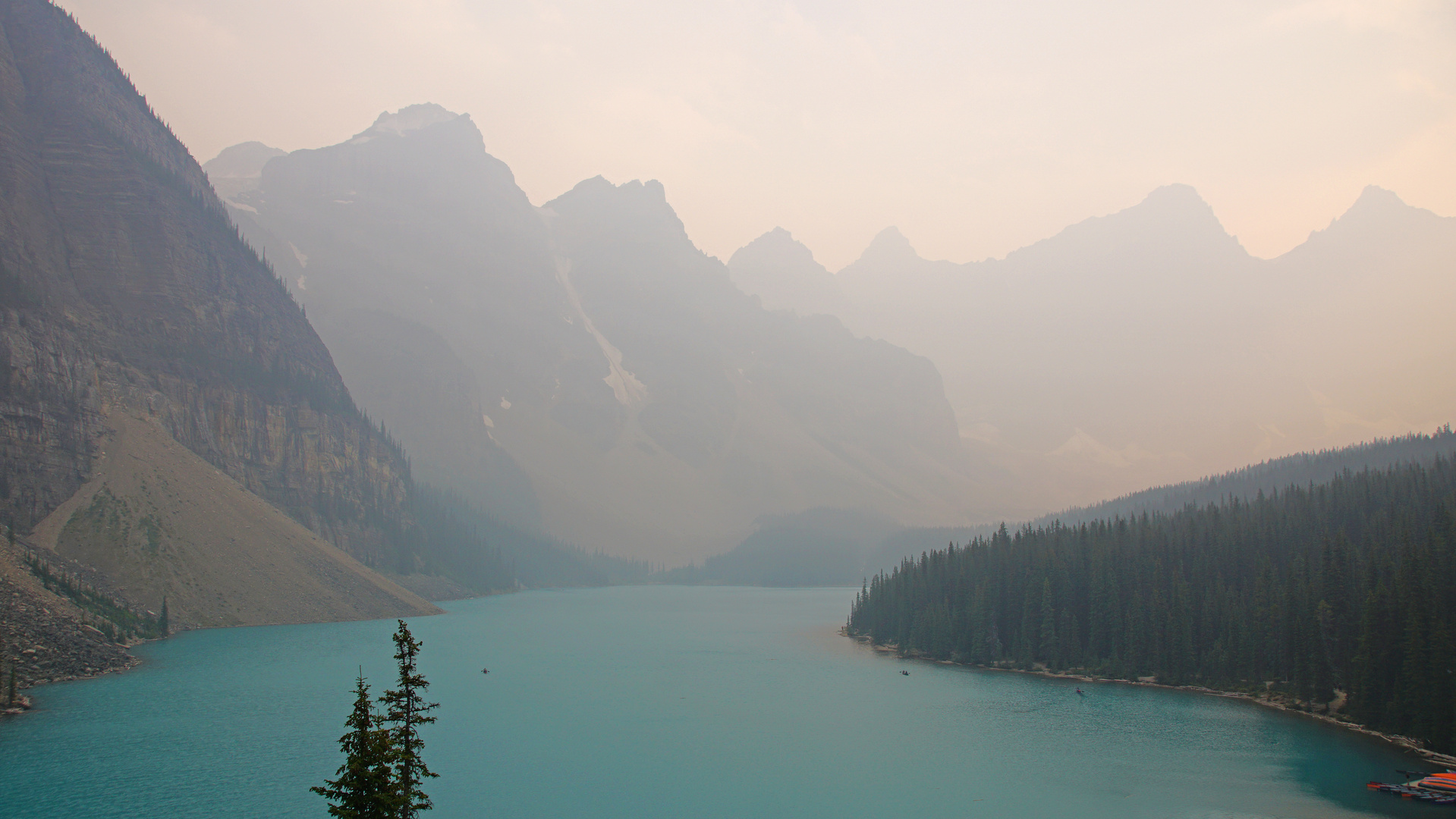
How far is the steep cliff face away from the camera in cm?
12619

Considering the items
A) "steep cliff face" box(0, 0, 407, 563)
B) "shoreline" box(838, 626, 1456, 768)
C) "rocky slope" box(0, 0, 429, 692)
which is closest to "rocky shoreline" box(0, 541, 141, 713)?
"rocky slope" box(0, 0, 429, 692)

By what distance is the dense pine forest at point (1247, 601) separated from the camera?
73.4 meters

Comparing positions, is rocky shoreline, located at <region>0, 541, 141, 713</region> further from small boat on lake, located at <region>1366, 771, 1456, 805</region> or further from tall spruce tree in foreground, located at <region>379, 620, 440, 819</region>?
small boat on lake, located at <region>1366, 771, 1456, 805</region>

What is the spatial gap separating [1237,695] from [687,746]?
6219 centimetres

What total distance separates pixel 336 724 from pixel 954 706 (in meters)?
60.0

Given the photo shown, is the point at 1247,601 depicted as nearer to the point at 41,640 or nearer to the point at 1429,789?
the point at 1429,789

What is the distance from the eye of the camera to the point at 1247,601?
332ft

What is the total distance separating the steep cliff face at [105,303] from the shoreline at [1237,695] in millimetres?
125342

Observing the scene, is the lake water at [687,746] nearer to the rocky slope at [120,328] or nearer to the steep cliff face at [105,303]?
the rocky slope at [120,328]

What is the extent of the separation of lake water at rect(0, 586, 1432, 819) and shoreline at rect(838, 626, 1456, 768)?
1.65 m

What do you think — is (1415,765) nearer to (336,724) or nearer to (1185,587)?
(1185,587)

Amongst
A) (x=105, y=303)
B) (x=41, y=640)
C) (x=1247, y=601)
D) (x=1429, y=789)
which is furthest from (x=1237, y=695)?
(x=105, y=303)

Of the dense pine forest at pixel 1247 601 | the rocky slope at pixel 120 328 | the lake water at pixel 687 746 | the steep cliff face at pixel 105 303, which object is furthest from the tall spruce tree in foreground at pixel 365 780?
the steep cliff face at pixel 105 303

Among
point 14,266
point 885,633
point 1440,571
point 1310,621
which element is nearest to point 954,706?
point 1310,621
